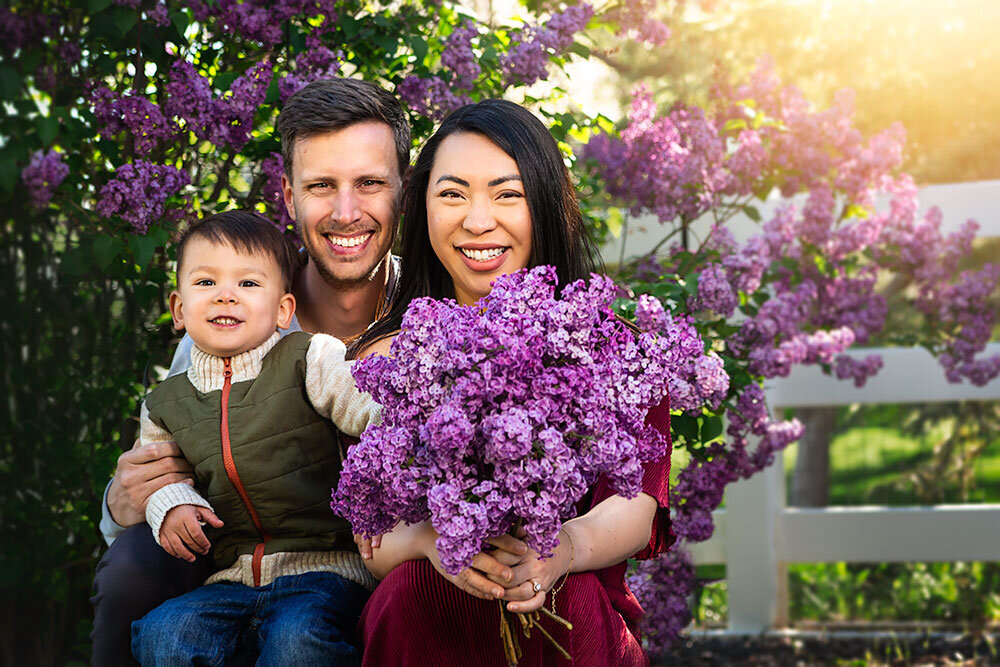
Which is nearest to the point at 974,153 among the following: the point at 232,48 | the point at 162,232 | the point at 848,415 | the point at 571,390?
the point at 848,415

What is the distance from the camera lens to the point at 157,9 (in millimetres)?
2830

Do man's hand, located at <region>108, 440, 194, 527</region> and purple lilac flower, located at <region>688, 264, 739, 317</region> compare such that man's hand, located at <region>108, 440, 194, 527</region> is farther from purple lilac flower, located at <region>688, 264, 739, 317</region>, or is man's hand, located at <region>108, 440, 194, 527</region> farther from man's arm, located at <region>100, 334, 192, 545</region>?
purple lilac flower, located at <region>688, 264, 739, 317</region>

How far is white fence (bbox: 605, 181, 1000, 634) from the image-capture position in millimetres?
4500

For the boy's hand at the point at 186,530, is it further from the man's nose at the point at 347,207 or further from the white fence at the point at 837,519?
the white fence at the point at 837,519

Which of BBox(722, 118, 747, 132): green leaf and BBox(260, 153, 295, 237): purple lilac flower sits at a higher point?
BBox(722, 118, 747, 132): green leaf

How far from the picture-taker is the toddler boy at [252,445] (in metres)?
2.16

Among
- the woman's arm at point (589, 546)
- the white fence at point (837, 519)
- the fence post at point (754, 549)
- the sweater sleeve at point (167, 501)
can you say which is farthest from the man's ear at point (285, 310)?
the fence post at point (754, 549)

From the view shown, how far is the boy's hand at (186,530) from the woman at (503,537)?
0.38m

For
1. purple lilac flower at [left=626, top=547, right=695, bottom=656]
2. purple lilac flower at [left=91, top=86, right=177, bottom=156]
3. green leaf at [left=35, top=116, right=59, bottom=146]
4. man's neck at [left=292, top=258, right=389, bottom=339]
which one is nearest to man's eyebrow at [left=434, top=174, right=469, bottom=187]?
man's neck at [left=292, top=258, right=389, bottom=339]

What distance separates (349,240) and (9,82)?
37.0 inches

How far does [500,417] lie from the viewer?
1525mm

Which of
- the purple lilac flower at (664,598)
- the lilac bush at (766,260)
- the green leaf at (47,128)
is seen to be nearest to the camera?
the green leaf at (47,128)

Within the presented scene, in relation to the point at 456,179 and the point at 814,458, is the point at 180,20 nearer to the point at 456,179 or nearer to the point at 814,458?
the point at 456,179

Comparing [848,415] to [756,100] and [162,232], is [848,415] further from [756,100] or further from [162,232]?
[162,232]
